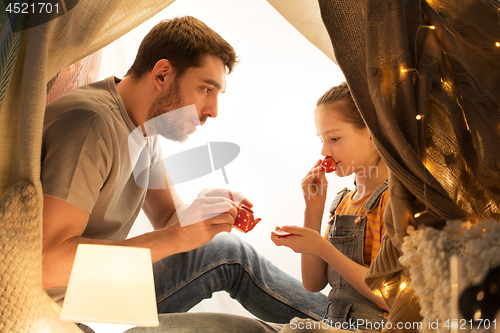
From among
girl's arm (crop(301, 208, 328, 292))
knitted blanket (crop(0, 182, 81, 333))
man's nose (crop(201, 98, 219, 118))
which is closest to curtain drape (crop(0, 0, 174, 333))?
knitted blanket (crop(0, 182, 81, 333))

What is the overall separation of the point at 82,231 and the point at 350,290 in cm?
83

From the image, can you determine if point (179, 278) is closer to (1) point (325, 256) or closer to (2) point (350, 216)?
(1) point (325, 256)

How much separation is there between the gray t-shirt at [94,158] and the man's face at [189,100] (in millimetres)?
124

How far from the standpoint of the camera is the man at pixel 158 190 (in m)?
0.90

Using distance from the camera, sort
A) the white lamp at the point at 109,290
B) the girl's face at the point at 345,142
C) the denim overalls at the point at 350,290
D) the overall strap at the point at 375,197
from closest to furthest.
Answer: the white lamp at the point at 109,290, the denim overalls at the point at 350,290, the overall strap at the point at 375,197, the girl's face at the point at 345,142

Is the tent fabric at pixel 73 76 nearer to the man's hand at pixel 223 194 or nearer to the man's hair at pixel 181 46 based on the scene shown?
the man's hair at pixel 181 46

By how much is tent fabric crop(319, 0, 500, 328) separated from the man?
53cm

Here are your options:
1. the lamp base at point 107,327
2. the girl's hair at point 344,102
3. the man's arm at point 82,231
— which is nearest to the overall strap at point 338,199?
the girl's hair at point 344,102

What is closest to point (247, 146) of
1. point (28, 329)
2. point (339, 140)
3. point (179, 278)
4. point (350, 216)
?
point (339, 140)

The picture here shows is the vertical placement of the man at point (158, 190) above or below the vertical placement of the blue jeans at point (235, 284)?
above

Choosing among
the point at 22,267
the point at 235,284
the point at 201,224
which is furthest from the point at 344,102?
the point at 22,267

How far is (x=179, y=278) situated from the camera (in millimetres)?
1267

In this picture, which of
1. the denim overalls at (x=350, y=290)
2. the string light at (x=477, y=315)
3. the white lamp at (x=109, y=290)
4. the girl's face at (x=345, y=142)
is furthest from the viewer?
the girl's face at (x=345, y=142)

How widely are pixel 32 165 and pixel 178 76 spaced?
60 centimetres
